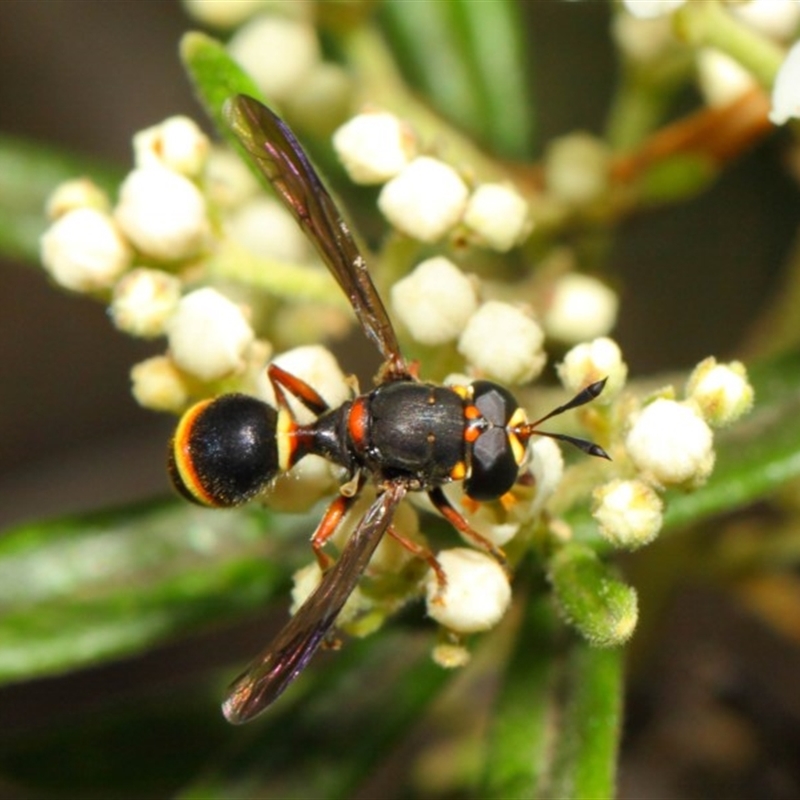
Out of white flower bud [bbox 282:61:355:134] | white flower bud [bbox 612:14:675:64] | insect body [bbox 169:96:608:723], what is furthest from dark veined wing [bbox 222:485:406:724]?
white flower bud [bbox 612:14:675:64]

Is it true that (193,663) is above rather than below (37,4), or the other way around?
below

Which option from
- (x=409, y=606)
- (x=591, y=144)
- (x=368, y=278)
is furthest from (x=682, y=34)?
(x=409, y=606)

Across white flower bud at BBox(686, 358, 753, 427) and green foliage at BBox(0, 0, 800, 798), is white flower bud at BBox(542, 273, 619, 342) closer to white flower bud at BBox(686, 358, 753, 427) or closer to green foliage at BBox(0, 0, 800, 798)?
green foliage at BBox(0, 0, 800, 798)

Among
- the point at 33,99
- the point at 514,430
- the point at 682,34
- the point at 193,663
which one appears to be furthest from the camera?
the point at 33,99

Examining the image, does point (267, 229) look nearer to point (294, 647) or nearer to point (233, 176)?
point (233, 176)

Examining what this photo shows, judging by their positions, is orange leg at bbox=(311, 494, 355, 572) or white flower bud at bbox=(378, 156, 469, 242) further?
white flower bud at bbox=(378, 156, 469, 242)

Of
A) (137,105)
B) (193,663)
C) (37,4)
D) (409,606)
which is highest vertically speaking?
(37,4)

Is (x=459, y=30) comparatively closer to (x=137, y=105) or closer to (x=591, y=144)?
(x=591, y=144)
